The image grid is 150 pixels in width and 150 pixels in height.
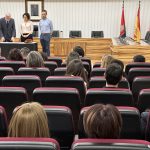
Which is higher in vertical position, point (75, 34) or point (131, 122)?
point (75, 34)

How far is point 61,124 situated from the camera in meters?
2.35

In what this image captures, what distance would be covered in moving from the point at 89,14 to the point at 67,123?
10.7m

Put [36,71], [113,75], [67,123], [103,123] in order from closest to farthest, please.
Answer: [103,123], [67,123], [113,75], [36,71]

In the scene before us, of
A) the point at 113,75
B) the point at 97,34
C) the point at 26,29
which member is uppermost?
the point at 26,29

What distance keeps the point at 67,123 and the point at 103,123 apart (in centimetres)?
66

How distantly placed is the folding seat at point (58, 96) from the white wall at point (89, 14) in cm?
1006

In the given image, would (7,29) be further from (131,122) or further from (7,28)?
(131,122)

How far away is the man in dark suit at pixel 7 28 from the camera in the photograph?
916cm

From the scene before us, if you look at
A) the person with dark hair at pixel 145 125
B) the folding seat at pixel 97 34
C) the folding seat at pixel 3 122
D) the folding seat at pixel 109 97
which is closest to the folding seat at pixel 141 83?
the folding seat at pixel 109 97

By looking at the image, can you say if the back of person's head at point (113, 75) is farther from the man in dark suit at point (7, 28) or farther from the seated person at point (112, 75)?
the man in dark suit at point (7, 28)

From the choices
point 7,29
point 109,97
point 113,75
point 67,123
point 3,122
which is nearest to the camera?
point 3,122

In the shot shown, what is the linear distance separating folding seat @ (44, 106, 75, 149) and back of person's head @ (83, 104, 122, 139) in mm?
483

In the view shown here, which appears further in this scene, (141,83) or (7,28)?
(7,28)

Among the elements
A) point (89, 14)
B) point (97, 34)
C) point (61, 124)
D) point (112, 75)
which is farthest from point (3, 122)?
point (89, 14)
